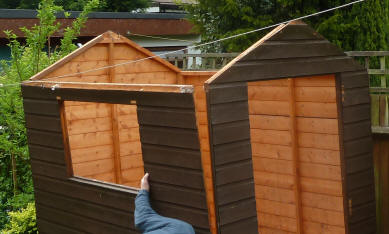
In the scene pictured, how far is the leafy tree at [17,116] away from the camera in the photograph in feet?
24.8

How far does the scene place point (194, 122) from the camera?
441 centimetres

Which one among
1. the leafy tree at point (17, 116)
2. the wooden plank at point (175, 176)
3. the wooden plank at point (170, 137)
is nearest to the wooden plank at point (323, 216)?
Answer: the wooden plank at point (175, 176)

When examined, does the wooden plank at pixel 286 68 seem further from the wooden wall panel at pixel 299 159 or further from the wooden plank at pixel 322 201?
the wooden plank at pixel 322 201

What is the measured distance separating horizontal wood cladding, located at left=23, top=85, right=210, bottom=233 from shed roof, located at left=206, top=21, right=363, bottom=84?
0.45 meters

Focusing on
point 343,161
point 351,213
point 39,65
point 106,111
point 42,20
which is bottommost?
point 351,213

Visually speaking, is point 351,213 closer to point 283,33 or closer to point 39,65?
point 283,33

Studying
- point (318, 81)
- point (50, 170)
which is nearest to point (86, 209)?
point (50, 170)

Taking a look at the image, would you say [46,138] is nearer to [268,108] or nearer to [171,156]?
[171,156]

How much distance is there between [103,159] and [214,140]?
256 cm

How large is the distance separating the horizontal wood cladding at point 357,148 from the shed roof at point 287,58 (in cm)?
19

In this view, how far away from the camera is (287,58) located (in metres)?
4.81

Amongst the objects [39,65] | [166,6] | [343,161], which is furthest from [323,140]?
[166,6]

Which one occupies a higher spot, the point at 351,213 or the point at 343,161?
the point at 343,161

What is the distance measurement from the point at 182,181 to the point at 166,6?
1030 inches
